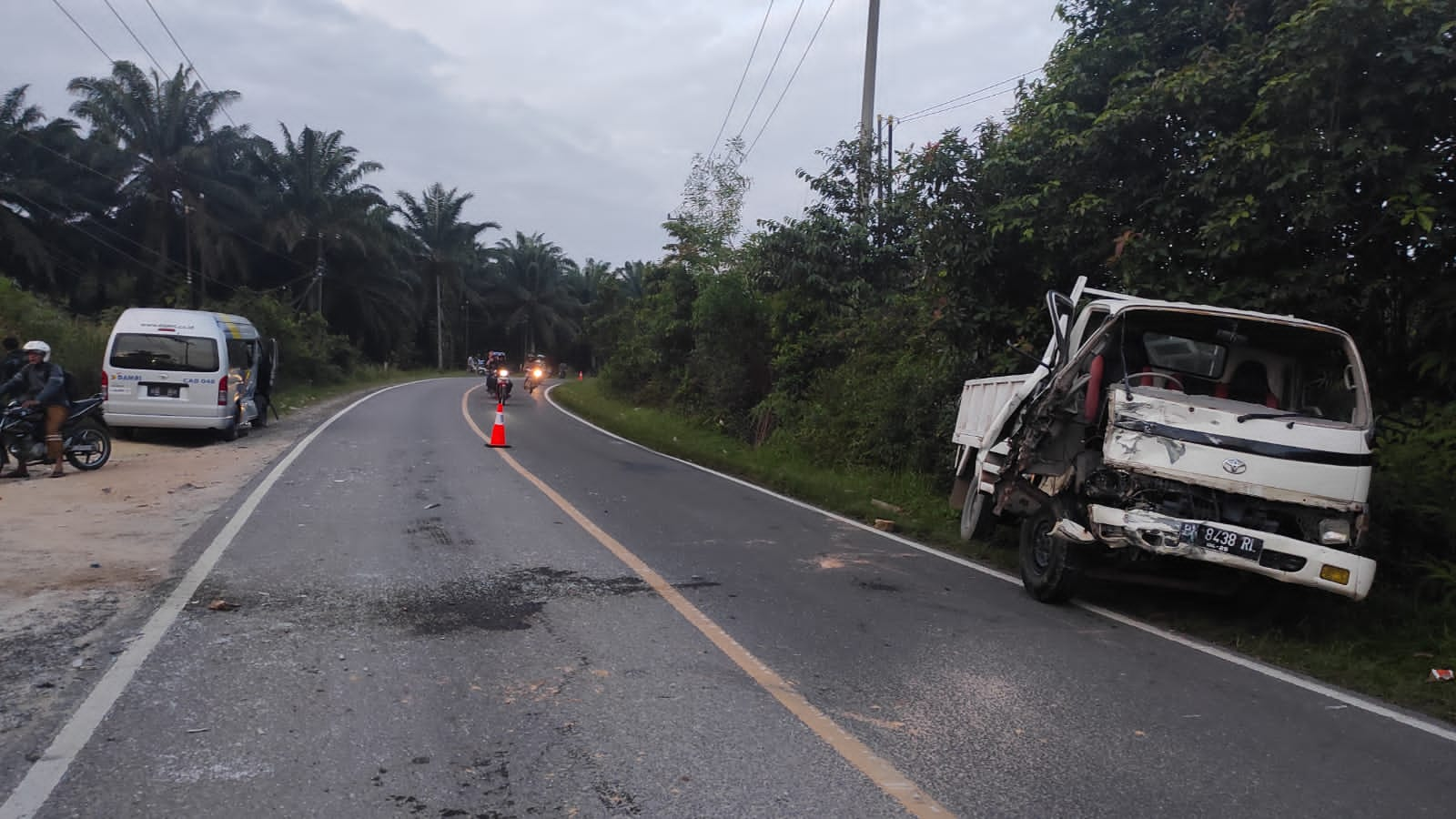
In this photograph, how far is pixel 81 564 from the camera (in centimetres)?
734

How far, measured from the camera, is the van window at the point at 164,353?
15414 millimetres

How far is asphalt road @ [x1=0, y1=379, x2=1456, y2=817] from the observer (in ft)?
12.5

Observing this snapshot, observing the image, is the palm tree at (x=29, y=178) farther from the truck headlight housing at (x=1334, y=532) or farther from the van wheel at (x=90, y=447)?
the truck headlight housing at (x=1334, y=532)

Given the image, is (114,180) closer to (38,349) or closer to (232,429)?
(232,429)

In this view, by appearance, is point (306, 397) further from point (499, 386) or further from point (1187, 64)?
point (1187, 64)

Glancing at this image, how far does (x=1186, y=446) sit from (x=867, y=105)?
45.3 ft

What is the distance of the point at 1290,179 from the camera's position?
775 centimetres

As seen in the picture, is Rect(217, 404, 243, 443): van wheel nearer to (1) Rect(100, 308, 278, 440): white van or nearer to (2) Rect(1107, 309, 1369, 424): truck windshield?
(1) Rect(100, 308, 278, 440): white van

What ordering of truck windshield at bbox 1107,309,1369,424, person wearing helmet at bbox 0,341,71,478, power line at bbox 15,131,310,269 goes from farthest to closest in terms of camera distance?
1. power line at bbox 15,131,310,269
2. person wearing helmet at bbox 0,341,71,478
3. truck windshield at bbox 1107,309,1369,424

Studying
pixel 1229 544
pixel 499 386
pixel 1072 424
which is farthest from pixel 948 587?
pixel 499 386

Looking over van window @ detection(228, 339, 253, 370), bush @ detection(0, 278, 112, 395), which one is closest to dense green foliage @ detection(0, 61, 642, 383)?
bush @ detection(0, 278, 112, 395)

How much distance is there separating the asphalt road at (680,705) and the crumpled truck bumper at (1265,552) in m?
0.64

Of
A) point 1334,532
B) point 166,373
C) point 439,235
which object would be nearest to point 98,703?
point 1334,532

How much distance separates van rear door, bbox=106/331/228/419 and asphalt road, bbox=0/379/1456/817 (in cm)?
901
